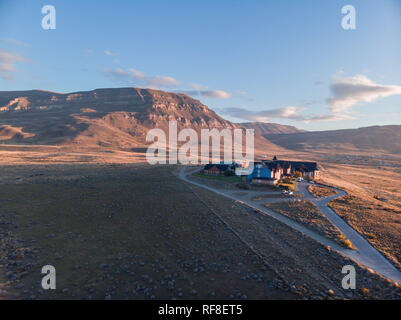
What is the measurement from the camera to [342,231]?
24594 mm

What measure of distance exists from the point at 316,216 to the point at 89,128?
178m

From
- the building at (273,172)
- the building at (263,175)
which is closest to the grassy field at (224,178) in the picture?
the building at (273,172)

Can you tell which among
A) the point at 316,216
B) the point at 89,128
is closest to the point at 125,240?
the point at 316,216

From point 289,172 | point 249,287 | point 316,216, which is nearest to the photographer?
point 249,287

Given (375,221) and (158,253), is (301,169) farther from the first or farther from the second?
(158,253)

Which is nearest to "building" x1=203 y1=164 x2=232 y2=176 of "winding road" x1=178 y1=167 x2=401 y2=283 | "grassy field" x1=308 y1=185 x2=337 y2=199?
"winding road" x1=178 y1=167 x2=401 y2=283

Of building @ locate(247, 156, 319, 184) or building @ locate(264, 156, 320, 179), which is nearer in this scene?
building @ locate(247, 156, 319, 184)

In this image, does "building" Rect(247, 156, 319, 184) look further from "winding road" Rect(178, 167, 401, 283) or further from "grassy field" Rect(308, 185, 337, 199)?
"grassy field" Rect(308, 185, 337, 199)

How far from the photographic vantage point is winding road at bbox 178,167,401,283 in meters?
18.3

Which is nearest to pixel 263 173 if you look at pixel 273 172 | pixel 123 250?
pixel 273 172

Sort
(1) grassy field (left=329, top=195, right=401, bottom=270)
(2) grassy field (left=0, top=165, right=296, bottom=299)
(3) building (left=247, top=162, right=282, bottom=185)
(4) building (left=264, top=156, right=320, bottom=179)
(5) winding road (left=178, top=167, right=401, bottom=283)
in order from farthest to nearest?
1. (4) building (left=264, top=156, right=320, bottom=179)
2. (3) building (left=247, top=162, right=282, bottom=185)
3. (1) grassy field (left=329, top=195, right=401, bottom=270)
4. (5) winding road (left=178, top=167, right=401, bottom=283)
5. (2) grassy field (left=0, top=165, right=296, bottom=299)

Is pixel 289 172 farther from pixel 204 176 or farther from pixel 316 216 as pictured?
pixel 316 216

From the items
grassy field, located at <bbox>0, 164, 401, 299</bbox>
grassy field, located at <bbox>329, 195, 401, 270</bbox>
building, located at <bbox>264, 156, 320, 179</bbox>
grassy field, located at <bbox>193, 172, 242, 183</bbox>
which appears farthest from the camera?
building, located at <bbox>264, 156, 320, 179</bbox>
